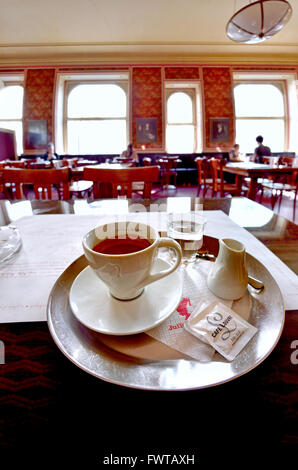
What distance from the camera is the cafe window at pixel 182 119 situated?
6.91 meters

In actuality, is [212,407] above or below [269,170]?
below

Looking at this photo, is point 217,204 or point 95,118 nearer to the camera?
point 217,204

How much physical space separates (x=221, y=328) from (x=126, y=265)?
0.14m

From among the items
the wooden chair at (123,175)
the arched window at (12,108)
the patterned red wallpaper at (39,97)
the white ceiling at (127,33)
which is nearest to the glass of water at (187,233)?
the wooden chair at (123,175)

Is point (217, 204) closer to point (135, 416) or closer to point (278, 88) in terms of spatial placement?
point (135, 416)

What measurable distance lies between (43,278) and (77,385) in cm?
24

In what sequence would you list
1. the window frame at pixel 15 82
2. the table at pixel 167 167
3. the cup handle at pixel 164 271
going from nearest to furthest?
the cup handle at pixel 164 271
the table at pixel 167 167
the window frame at pixel 15 82

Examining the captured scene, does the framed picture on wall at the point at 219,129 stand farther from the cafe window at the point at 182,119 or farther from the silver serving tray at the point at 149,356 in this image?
the silver serving tray at the point at 149,356

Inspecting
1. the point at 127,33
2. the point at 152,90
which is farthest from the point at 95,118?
the point at 127,33

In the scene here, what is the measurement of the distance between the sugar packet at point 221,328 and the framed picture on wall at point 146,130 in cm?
695

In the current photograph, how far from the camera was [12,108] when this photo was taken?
7051 mm

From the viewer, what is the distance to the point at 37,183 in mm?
1198
